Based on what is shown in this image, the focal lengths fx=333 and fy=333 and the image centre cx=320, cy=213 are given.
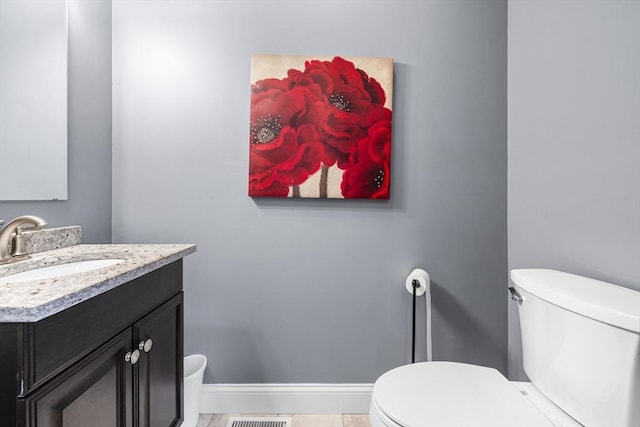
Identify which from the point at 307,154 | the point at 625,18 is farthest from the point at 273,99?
the point at 625,18

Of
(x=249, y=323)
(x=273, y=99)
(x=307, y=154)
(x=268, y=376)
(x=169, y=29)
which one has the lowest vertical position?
(x=268, y=376)

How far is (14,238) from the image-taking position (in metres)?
1.02

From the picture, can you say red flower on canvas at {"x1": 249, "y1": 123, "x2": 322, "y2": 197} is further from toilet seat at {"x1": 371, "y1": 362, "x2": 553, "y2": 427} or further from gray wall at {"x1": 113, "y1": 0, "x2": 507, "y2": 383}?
toilet seat at {"x1": 371, "y1": 362, "x2": 553, "y2": 427}

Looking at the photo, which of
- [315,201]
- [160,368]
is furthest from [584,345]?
[160,368]

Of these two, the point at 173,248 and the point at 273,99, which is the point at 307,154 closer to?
the point at 273,99

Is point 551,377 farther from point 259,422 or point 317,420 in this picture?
point 259,422

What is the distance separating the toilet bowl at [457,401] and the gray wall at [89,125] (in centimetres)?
141

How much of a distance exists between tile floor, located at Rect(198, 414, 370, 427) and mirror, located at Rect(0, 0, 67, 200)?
1211mm

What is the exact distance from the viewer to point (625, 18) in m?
1.07

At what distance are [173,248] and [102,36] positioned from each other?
116 cm

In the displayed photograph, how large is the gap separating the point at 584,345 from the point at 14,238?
1.67 m

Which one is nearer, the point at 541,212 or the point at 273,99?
the point at 541,212

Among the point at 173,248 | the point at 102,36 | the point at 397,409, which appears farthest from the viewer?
the point at 102,36

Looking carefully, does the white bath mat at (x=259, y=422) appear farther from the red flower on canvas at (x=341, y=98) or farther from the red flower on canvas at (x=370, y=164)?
the red flower on canvas at (x=341, y=98)
